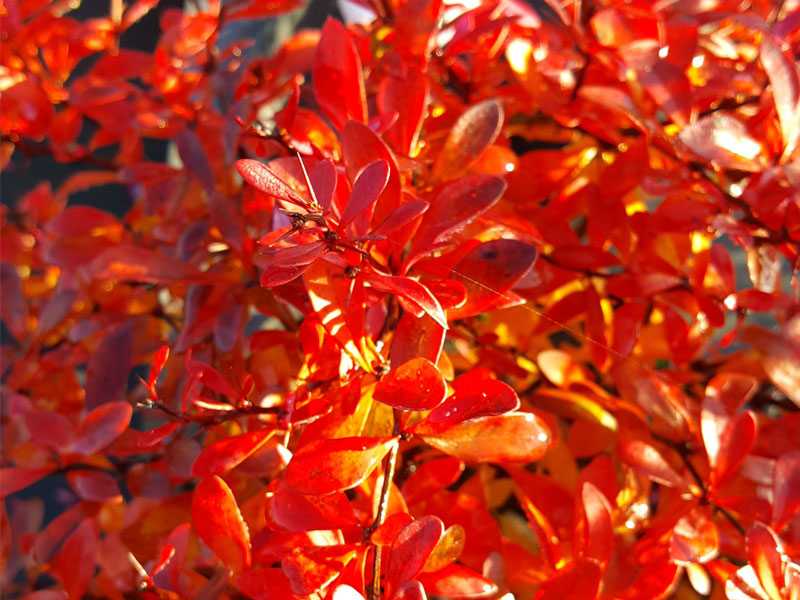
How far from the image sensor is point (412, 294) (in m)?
0.32

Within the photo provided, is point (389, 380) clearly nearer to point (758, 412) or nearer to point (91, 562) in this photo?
point (91, 562)

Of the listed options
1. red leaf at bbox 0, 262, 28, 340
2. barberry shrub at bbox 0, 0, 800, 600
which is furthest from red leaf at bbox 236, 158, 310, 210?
red leaf at bbox 0, 262, 28, 340

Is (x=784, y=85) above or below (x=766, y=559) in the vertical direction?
above

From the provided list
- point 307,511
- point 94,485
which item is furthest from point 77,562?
point 307,511

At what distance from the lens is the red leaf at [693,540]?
0.40 m

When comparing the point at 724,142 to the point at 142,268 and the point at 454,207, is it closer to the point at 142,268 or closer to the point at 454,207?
the point at 454,207

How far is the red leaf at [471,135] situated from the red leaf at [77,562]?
33 cm

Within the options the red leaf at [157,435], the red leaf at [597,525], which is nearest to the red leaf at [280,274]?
the red leaf at [157,435]

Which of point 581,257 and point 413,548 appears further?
point 581,257

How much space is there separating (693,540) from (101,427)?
1.20 ft

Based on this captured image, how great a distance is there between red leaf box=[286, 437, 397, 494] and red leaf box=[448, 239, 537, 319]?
9 centimetres

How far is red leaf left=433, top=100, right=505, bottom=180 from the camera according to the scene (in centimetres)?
43

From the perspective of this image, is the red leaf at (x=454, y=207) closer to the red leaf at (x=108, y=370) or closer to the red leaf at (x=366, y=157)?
the red leaf at (x=366, y=157)

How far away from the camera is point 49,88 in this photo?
0.71 metres
